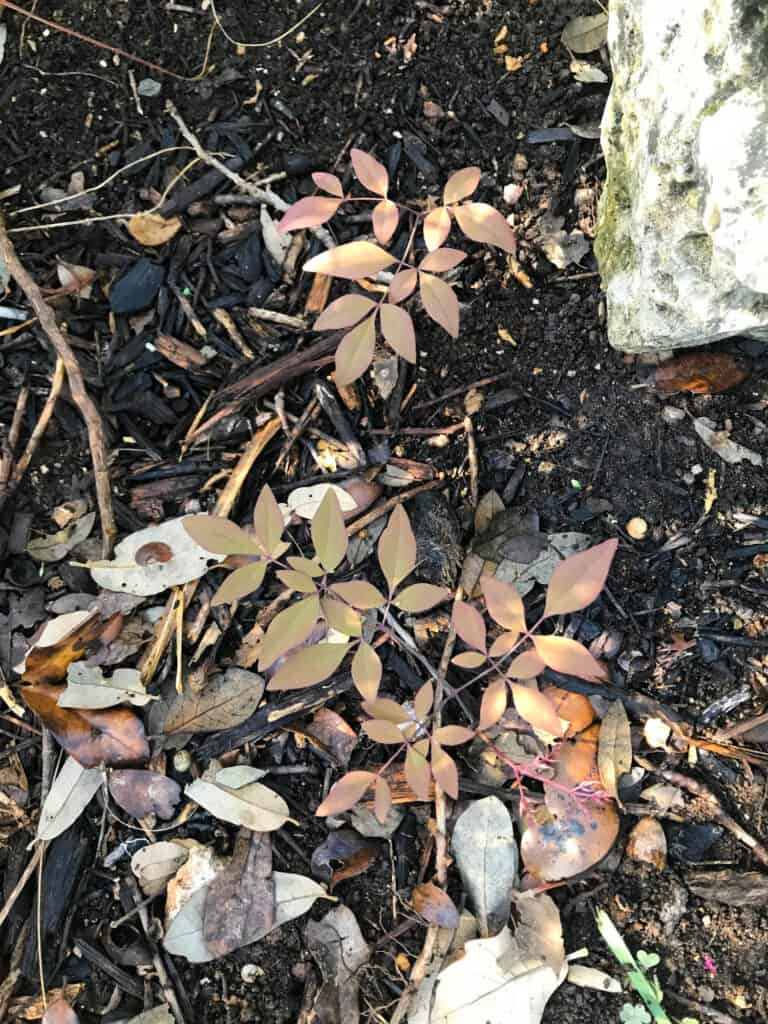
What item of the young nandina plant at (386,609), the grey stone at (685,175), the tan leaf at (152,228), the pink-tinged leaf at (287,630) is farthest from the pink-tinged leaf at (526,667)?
the tan leaf at (152,228)

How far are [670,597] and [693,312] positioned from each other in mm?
599

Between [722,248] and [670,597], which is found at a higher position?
[722,248]

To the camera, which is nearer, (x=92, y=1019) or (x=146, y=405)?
(x=92, y=1019)

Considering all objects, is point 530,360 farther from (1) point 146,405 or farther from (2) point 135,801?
(2) point 135,801

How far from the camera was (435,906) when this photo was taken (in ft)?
5.35

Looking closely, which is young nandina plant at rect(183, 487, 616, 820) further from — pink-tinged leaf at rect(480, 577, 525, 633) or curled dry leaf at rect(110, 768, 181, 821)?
curled dry leaf at rect(110, 768, 181, 821)

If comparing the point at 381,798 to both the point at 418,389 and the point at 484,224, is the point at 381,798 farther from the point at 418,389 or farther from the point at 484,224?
the point at 484,224

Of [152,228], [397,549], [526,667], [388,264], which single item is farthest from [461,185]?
[526,667]

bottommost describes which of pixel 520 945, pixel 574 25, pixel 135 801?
pixel 520 945

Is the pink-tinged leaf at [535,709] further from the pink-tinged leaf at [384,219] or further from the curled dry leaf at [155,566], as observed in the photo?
the pink-tinged leaf at [384,219]

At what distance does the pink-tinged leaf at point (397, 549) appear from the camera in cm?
151

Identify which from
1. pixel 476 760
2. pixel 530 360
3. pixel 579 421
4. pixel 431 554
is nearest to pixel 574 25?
pixel 530 360

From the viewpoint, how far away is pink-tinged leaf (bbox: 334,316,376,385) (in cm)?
157

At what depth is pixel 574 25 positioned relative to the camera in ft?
6.46
